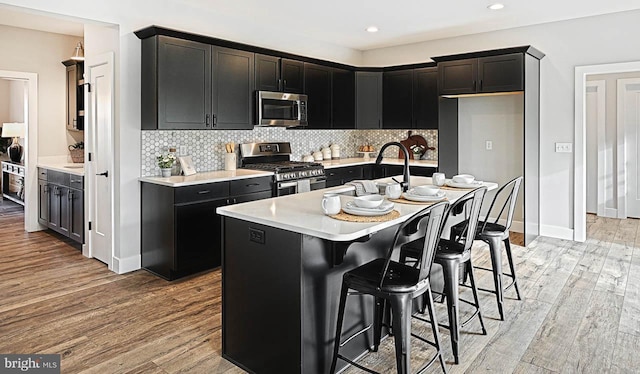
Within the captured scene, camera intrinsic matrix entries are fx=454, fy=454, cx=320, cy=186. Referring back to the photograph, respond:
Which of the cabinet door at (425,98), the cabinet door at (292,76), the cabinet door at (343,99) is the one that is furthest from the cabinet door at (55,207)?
the cabinet door at (425,98)

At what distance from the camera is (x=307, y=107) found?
233 inches

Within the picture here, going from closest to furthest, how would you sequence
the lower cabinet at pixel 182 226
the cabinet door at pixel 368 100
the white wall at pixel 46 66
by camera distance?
1. the lower cabinet at pixel 182 226
2. the white wall at pixel 46 66
3. the cabinet door at pixel 368 100

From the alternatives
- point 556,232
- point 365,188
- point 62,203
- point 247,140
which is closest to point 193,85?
point 247,140

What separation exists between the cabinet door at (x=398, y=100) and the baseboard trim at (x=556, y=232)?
7.38ft

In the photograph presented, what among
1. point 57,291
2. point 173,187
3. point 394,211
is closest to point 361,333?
point 394,211

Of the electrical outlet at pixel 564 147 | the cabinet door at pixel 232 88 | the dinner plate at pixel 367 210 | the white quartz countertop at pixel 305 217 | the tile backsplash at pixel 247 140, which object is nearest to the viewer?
the white quartz countertop at pixel 305 217

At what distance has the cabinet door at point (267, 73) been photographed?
512 cm

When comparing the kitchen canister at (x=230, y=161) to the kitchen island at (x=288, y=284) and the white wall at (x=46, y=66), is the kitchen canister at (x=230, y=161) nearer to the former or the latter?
the kitchen island at (x=288, y=284)

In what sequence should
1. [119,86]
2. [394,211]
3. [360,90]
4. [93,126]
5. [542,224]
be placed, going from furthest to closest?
[360,90], [542,224], [93,126], [119,86], [394,211]

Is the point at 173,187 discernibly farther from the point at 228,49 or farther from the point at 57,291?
the point at 228,49

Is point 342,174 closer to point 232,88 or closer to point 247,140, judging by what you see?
point 247,140

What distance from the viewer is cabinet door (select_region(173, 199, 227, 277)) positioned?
13.4 feet

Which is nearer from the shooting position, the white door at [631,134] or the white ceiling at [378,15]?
the white ceiling at [378,15]

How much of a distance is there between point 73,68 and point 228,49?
2.73m
